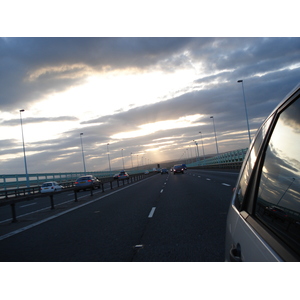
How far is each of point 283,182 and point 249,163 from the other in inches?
28.3

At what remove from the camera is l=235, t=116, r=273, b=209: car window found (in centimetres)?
280

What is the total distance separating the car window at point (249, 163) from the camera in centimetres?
280

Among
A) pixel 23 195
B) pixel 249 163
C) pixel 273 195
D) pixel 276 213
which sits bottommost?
pixel 23 195

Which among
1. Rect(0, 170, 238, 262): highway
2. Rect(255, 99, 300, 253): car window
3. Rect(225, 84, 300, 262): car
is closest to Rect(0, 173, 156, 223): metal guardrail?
Rect(0, 170, 238, 262): highway

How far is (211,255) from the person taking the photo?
5672 millimetres

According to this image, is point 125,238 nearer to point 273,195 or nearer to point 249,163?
point 249,163

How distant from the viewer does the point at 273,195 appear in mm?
2520

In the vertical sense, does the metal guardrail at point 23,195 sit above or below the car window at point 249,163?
below

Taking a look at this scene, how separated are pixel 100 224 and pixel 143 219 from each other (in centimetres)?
138

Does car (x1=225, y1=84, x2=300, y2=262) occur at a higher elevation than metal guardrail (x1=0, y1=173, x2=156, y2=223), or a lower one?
higher

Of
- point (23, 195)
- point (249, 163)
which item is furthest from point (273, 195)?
point (23, 195)

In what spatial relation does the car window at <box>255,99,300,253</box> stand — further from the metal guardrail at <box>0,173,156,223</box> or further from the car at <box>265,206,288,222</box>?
the metal guardrail at <box>0,173,156,223</box>

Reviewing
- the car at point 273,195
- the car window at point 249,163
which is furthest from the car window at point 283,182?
the car window at point 249,163

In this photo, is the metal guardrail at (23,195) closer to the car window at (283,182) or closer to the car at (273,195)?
the car at (273,195)
